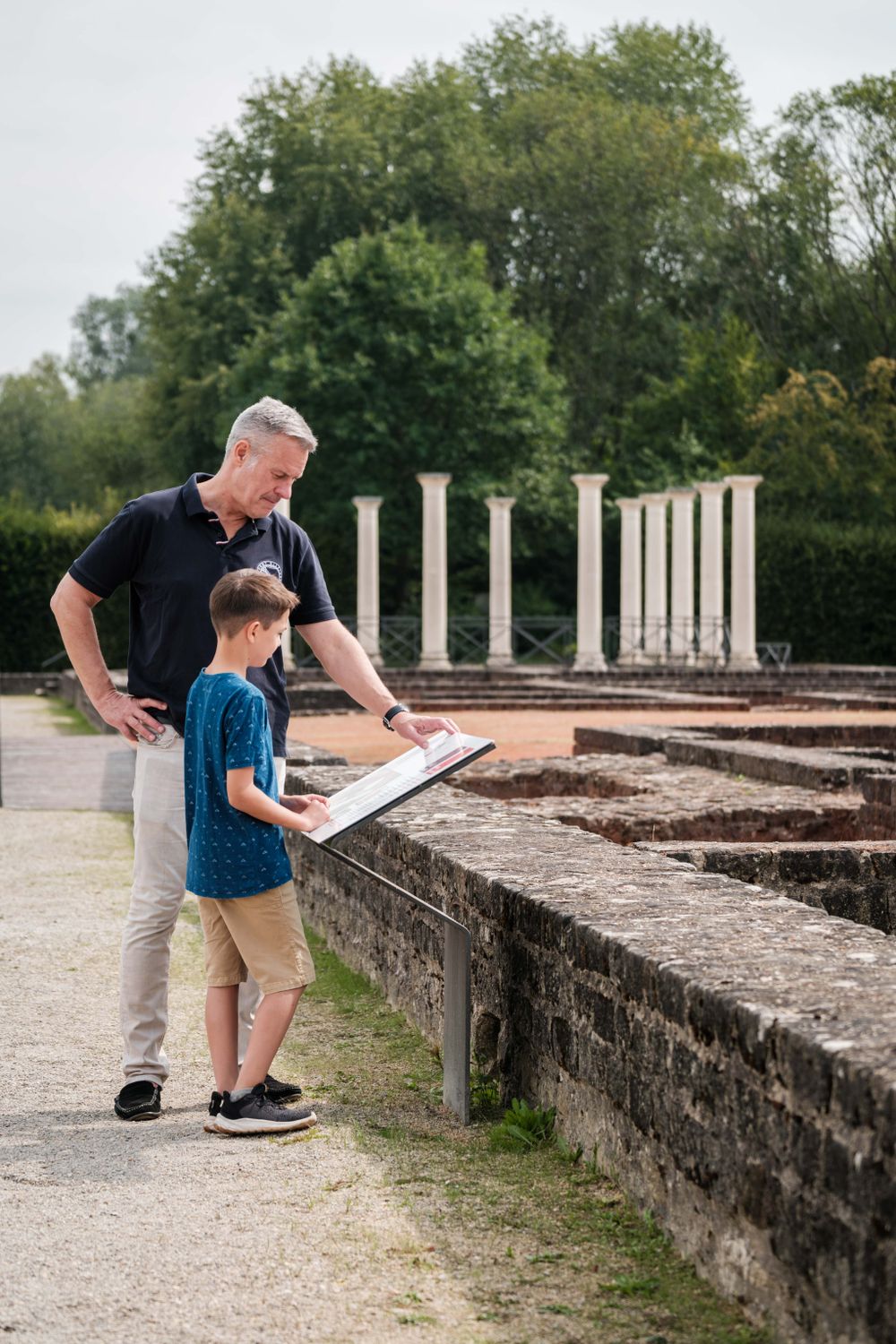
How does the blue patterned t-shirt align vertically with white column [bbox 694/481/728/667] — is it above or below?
below

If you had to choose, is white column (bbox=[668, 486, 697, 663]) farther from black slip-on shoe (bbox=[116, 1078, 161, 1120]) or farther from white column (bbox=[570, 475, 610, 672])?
black slip-on shoe (bbox=[116, 1078, 161, 1120])

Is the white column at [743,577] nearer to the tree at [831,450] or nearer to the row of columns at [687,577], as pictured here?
the row of columns at [687,577]

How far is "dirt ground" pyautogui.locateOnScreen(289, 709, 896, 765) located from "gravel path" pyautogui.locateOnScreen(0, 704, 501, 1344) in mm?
8567

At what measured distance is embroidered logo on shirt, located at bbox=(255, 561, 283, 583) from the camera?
4.48 meters

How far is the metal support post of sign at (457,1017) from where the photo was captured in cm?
419

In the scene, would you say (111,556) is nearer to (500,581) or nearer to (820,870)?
(820,870)

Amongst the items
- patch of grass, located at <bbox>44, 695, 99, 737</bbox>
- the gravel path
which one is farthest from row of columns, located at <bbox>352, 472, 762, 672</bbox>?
the gravel path

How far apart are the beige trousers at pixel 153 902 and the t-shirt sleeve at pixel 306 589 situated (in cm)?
49

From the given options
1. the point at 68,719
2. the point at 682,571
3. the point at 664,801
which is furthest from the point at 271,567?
the point at 682,571

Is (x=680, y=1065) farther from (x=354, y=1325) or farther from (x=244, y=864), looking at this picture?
(x=244, y=864)

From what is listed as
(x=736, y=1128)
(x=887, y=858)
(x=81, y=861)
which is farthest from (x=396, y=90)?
(x=736, y=1128)

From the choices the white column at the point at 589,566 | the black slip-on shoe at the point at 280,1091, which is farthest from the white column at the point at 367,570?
the black slip-on shoe at the point at 280,1091

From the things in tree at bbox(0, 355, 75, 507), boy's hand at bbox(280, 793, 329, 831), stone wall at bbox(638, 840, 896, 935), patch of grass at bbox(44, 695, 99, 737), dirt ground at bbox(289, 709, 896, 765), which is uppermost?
tree at bbox(0, 355, 75, 507)

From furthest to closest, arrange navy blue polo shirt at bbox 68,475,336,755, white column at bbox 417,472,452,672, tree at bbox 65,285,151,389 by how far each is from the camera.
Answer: tree at bbox 65,285,151,389 < white column at bbox 417,472,452,672 < navy blue polo shirt at bbox 68,475,336,755
